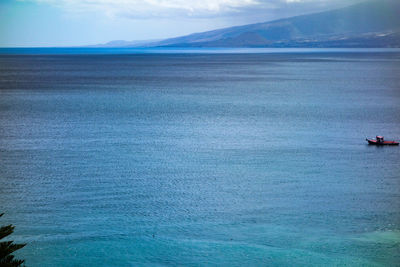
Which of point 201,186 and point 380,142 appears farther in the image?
point 380,142

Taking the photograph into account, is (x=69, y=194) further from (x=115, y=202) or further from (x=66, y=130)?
(x=66, y=130)

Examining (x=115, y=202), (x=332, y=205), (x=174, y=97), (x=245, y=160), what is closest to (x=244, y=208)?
(x=332, y=205)

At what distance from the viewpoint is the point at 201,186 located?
35188 millimetres

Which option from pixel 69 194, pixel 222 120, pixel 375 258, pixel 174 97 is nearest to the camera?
pixel 375 258

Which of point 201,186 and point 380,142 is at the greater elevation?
point 201,186

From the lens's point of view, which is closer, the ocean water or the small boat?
the ocean water

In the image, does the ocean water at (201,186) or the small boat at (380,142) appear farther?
the small boat at (380,142)

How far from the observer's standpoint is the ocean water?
26234 millimetres

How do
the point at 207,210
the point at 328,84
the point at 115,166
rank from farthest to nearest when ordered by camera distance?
the point at 328,84 < the point at 115,166 < the point at 207,210

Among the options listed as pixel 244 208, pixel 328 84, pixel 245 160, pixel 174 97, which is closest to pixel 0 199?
pixel 244 208

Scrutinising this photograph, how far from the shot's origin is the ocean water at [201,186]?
26.2 meters

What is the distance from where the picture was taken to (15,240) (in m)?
26.9

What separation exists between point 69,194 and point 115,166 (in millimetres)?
6382

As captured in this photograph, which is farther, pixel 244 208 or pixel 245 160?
pixel 245 160
